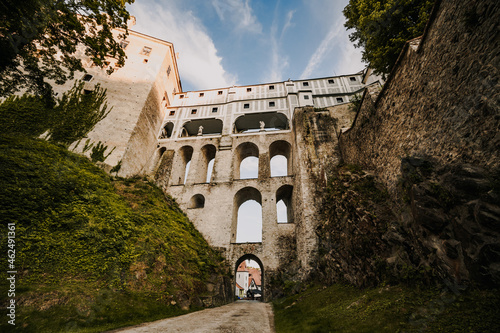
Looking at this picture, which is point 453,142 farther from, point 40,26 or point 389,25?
point 40,26

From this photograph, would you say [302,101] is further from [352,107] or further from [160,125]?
[160,125]

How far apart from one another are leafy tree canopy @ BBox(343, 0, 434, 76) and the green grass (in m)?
12.1

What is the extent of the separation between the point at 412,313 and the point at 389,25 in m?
14.0

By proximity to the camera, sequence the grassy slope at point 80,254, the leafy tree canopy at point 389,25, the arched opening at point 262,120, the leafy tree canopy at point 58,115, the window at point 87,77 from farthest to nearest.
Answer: the arched opening at point 262,120
the window at point 87,77
the leafy tree canopy at point 58,115
the leafy tree canopy at point 389,25
the grassy slope at point 80,254

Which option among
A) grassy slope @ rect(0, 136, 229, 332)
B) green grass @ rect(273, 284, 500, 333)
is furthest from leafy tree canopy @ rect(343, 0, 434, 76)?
grassy slope @ rect(0, 136, 229, 332)

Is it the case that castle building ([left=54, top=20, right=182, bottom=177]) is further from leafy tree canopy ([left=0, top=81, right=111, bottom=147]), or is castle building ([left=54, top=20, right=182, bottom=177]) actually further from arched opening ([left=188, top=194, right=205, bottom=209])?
arched opening ([left=188, top=194, right=205, bottom=209])

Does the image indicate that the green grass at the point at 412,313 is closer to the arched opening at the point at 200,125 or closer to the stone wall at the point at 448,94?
the stone wall at the point at 448,94

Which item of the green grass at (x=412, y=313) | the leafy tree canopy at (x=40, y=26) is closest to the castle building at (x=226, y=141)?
the green grass at (x=412, y=313)

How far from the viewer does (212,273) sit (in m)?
13.4

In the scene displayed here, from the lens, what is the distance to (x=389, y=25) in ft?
38.4

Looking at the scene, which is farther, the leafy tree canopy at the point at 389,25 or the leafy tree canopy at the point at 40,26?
the leafy tree canopy at the point at 389,25

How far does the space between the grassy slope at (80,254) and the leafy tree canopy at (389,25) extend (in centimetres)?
1637

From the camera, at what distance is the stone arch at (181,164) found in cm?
2395

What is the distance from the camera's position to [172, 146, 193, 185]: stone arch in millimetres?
23953
